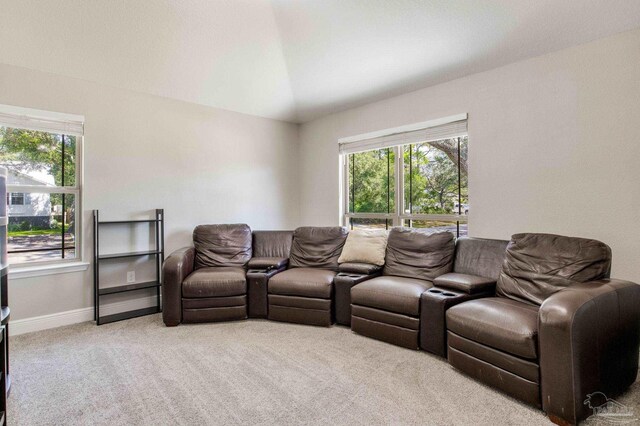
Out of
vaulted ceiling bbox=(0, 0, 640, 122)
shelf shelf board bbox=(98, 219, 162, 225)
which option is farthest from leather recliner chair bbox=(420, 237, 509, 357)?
shelf shelf board bbox=(98, 219, 162, 225)

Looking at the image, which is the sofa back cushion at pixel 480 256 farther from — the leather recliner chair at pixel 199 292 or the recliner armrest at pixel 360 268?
the leather recliner chair at pixel 199 292

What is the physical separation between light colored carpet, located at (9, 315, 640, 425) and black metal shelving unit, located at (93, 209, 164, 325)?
1.27ft

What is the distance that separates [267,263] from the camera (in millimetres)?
3604

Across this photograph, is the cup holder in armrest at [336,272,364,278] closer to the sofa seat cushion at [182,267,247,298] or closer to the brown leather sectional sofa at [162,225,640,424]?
the brown leather sectional sofa at [162,225,640,424]

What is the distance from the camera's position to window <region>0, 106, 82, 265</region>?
3125 mm

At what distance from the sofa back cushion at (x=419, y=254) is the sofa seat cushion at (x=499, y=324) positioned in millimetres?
717

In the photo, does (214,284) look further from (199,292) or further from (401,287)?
(401,287)

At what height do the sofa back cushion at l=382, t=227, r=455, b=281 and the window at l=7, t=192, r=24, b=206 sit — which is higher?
the window at l=7, t=192, r=24, b=206

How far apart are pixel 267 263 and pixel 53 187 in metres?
2.30

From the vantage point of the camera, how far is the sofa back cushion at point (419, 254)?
307cm

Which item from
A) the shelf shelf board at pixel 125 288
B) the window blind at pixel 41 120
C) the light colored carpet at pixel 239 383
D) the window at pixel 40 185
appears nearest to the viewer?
the light colored carpet at pixel 239 383

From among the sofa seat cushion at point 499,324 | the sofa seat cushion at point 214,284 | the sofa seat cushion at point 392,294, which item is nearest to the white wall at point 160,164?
the sofa seat cushion at point 214,284

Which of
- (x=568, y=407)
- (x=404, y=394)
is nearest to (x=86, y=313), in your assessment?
(x=404, y=394)

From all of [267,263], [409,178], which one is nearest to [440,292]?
[409,178]
